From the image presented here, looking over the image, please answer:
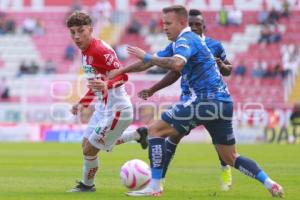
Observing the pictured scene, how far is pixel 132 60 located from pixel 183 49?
103 ft

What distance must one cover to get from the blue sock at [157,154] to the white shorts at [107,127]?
41.6 inches

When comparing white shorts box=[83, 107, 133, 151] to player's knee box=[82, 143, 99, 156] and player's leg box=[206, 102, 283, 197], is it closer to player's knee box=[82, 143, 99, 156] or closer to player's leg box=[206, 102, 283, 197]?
player's knee box=[82, 143, 99, 156]

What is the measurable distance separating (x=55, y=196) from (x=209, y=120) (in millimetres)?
2342

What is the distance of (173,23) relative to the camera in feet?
33.7

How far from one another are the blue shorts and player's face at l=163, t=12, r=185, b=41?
37.9 inches

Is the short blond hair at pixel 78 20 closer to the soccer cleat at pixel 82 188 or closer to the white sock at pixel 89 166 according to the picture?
the white sock at pixel 89 166

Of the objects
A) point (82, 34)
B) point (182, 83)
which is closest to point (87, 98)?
point (82, 34)

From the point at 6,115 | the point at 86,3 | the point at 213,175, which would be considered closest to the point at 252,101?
the point at 6,115

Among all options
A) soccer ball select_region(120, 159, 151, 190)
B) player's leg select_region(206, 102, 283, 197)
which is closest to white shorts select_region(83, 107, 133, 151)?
soccer ball select_region(120, 159, 151, 190)

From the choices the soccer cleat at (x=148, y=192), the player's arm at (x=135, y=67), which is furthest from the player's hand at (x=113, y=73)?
the soccer cleat at (x=148, y=192)

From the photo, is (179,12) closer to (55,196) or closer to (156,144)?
(156,144)

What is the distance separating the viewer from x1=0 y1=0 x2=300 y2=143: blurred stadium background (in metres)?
32.3

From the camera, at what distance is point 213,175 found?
50.3 feet

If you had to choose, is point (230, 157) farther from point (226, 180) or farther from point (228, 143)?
point (226, 180)
